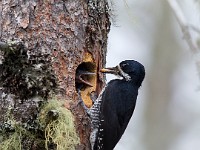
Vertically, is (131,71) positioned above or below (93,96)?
above

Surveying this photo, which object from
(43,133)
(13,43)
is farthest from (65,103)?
(13,43)

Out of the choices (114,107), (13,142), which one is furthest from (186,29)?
(13,142)

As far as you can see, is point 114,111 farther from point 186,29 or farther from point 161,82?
point 161,82

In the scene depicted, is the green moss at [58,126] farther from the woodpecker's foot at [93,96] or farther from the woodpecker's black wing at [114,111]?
the woodpecker's foot at [93,96]

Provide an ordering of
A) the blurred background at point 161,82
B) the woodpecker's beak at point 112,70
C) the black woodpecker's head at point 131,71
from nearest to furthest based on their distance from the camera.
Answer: the woodpecker's beak at point 112,70
the black woodpecker's head at point 131,71
the blurred background at point 161,82

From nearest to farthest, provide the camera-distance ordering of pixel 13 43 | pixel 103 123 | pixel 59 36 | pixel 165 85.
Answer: pixel 13 43 < pixel 59 36 < pixel 103 123 < pixel 165 85

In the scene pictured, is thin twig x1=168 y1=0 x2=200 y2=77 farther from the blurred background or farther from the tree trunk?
the blurred background

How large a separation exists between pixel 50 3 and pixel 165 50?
233 inches

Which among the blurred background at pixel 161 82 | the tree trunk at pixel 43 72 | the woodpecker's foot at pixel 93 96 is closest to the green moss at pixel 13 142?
the tree trunk at pixel 43 72

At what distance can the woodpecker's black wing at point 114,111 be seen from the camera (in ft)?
15.7

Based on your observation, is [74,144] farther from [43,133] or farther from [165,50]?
[165,50]

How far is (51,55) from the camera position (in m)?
4.36

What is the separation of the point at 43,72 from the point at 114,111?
2.89 ft

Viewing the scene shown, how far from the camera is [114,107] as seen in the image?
5.00 metres
